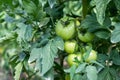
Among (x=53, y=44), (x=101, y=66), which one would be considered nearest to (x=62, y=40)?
(x=53, y=44)

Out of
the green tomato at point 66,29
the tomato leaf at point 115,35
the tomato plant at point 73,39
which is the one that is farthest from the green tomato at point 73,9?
the tomato leaf at point 115,35

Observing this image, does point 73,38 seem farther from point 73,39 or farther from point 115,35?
point 115,35

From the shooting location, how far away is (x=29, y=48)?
3.95 feet

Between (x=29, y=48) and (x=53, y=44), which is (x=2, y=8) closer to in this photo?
(x=29, y=48)

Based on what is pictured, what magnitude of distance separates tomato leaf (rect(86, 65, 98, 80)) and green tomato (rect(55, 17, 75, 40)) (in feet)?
0.43

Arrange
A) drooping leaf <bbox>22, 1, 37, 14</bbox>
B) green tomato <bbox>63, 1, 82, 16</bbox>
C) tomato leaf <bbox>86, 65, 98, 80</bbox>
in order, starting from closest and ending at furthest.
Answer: tomato leaf <bbox>86, 65, 98, 80</bbox> → drooping leaf <bbox>22, 1, 37, 14</bbox> → green tomato <bbox>63, 1, 82, 16</bbox>

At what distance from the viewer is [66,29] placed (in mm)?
1054

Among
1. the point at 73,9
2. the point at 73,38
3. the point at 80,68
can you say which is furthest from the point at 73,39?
the point at 73,9

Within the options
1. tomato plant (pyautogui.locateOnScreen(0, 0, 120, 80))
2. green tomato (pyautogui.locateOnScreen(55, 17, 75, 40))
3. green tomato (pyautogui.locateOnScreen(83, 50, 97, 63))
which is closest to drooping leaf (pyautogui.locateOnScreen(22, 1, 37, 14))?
tomato plant (pyautogui.locateOnScreen(0, 0, 120, 80))

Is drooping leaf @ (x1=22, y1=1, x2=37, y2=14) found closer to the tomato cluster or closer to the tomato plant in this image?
the tomato plant

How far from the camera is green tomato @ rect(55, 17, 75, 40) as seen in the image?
1.06 meters

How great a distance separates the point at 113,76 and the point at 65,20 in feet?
0.74

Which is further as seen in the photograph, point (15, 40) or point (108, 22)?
point (15, 40)

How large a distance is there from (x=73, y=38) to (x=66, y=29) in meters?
0.05
